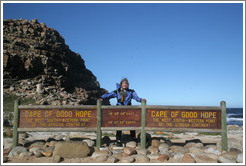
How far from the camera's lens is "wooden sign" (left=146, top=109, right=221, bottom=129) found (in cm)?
789

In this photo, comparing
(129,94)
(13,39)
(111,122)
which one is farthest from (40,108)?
(13,39)

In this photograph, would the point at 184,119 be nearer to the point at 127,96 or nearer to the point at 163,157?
the point at 163,157

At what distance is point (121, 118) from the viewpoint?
796 cm

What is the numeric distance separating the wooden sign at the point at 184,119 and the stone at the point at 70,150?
2410mm

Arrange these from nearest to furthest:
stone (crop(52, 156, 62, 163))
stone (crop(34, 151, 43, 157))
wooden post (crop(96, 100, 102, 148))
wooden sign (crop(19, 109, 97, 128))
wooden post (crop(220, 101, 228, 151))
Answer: stone (crop(52, 156, 62, 163)), stone (crop(34, 151, 43, 157)), wooden post (crop(220, 101, 228, 151)), wooden post (crop(96, 100, 102, 148)), wooden sign (crop(19, 109, 97, 128))

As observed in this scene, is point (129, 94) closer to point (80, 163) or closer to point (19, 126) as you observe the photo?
point (80, 163)

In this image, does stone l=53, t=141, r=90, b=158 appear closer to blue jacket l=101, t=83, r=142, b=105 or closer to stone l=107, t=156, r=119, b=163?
stone l=107, t=156, r=119, b=163

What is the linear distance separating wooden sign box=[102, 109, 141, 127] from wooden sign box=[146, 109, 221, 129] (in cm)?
39

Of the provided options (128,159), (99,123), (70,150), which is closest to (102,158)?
(128,159)

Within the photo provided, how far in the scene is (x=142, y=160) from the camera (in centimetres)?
652

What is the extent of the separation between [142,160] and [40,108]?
13.3 feet

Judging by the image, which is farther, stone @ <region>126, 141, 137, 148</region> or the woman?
the woman

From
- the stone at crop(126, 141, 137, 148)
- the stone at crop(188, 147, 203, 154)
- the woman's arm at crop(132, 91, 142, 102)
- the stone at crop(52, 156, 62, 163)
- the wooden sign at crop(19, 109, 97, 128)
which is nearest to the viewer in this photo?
the stone at crop(52, 156, 62, 163)

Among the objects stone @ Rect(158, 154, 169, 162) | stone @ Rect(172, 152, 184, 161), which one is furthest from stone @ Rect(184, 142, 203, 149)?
stone @ Rect(158, 154, 169, 162)
